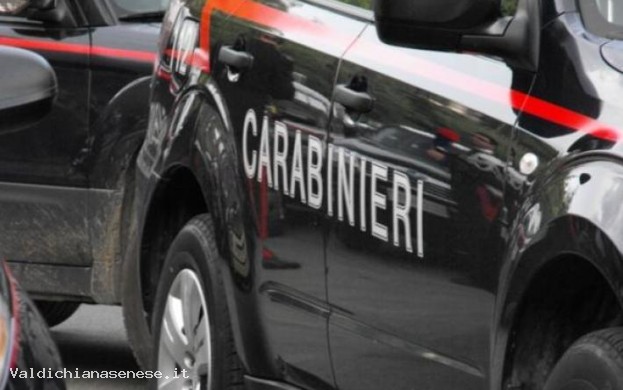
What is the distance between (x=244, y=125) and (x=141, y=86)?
2.50m

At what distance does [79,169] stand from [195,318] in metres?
2.27

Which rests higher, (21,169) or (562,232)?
(562,232)

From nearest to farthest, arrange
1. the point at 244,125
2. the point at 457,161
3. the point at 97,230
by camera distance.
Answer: the point at 457,161, the point at 244,125, the point at 97,230

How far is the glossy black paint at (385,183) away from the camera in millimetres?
4160

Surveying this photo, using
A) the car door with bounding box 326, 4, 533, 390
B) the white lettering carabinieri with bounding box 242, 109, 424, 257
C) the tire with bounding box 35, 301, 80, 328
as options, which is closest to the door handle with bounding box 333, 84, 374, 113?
the car door with bounding box 326, 4, 533, 390

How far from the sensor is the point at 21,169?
27.4ft

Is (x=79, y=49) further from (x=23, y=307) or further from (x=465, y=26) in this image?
(x=23, y=307)

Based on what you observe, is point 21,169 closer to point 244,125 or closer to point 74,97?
point 74,97

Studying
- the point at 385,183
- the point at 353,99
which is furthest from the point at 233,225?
the point at 385,183

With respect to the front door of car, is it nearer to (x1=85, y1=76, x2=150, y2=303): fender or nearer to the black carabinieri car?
(x1=85, y1=76, x2=150, y2=303): fender

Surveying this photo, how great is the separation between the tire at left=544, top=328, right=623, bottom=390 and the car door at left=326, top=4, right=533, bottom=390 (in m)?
0.38

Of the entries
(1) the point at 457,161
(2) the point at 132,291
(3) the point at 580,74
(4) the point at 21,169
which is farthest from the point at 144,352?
(3) the point at 580,74
